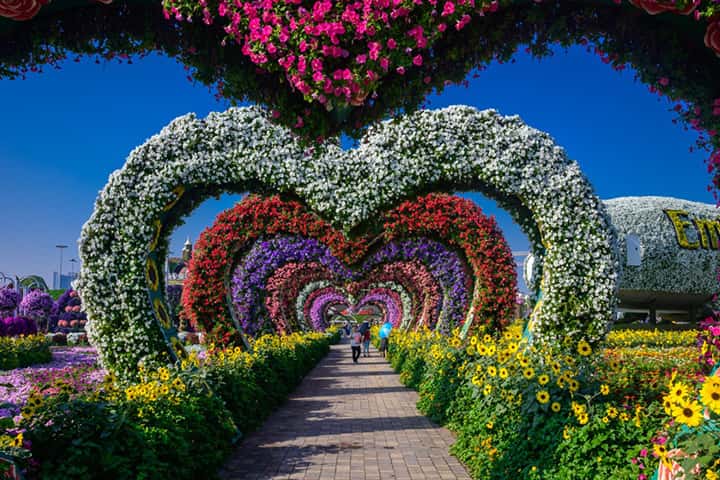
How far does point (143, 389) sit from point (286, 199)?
4075 mm

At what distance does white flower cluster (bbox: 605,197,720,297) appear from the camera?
19984 mm

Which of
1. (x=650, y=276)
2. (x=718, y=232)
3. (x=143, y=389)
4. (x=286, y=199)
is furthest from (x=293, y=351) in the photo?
(x=718, y=232)

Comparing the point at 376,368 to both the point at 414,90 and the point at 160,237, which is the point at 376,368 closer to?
the point at 160,237

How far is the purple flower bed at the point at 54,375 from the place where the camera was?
319 inches

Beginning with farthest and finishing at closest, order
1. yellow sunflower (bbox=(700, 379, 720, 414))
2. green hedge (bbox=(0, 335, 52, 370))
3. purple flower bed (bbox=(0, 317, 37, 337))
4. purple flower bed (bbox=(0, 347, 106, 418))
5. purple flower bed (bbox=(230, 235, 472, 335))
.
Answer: purple flower bed (bbox=(0, 317, 37, 337)) < green hedge (bbox=(0, 335, 52, 370)) < purple flower bed (bbox=(230, 235, 472, 335)) < purple flower bed (bbox=(0, 347, 106, 418)) < yellow sunflower (bbox=(700, 379, 720, 414))

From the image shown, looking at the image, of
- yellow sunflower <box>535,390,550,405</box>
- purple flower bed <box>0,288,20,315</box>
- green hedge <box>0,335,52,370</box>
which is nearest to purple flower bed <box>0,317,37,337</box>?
purple flower bed <box>0,288,20,315</box>

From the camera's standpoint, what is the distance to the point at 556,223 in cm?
795

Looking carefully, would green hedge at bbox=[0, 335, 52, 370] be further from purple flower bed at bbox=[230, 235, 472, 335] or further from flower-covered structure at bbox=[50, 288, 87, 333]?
flower-covered structure at bbox=[50, 288, 87, 333]

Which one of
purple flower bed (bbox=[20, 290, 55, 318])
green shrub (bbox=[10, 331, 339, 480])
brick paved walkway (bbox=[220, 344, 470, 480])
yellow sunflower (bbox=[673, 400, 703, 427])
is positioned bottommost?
brick paved walkway (bbox=[220, 344, 470, 480])

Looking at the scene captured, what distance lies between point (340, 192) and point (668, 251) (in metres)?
15.2

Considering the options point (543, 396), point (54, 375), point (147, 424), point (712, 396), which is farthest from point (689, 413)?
point (54, 375)

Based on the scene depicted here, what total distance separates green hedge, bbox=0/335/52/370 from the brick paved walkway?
30.8ft

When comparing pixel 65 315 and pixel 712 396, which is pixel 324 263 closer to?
pixel 712 396

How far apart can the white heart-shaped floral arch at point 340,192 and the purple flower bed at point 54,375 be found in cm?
111
